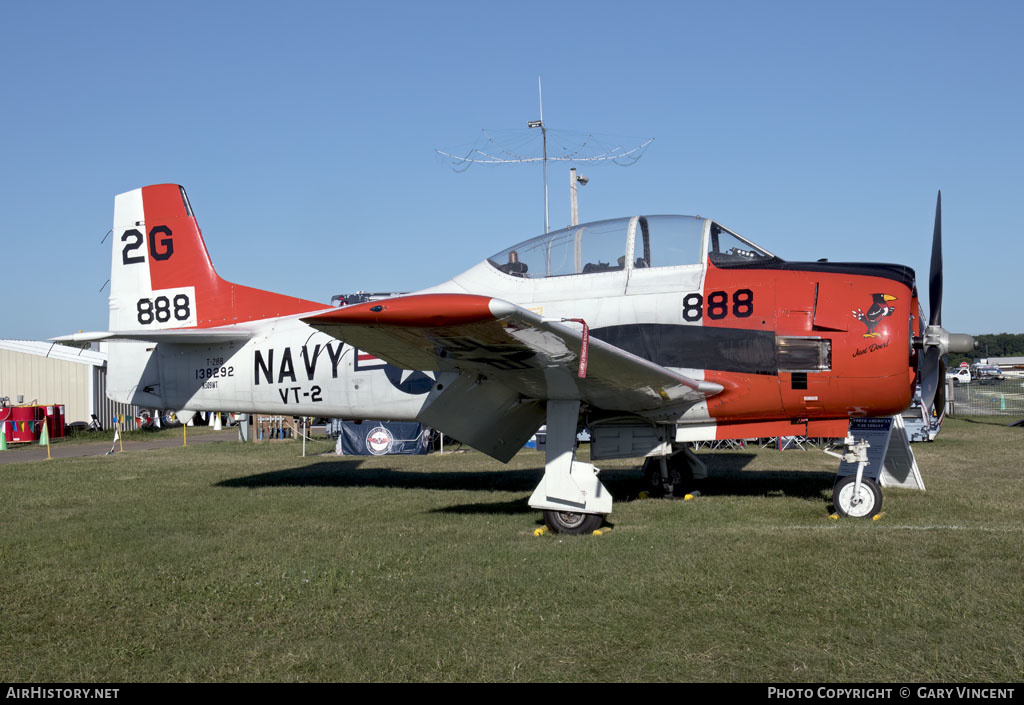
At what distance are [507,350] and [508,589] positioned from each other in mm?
2418

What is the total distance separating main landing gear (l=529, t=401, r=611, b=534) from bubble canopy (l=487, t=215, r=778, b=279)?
2181 mm

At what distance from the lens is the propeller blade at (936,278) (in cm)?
855

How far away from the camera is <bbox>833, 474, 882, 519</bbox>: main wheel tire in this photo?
8.66 metres

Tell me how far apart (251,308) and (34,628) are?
282 inches

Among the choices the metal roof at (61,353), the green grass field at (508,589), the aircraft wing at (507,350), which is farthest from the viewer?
the metal roof at (61,353)

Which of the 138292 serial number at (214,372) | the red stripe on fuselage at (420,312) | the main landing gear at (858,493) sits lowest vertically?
the main landing gear at (858,493)

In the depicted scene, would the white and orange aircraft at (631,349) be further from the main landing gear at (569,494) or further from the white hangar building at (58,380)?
the white hangar building at (58,380)

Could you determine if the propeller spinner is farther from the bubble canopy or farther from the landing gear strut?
the landing gear strut

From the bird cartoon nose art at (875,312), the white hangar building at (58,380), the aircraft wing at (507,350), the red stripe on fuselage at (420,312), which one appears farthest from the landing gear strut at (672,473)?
the white hangar building at (58,380)

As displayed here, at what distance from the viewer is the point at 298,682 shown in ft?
14.3

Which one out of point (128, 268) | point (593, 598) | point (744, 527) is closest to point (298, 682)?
point (593, 598)

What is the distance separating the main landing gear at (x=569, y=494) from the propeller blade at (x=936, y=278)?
396 centimetres

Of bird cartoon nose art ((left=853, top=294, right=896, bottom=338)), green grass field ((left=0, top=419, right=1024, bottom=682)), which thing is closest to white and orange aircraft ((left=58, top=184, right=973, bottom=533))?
bird cartoon nose art ((left=853, top=294, right=896, bottom=338))
